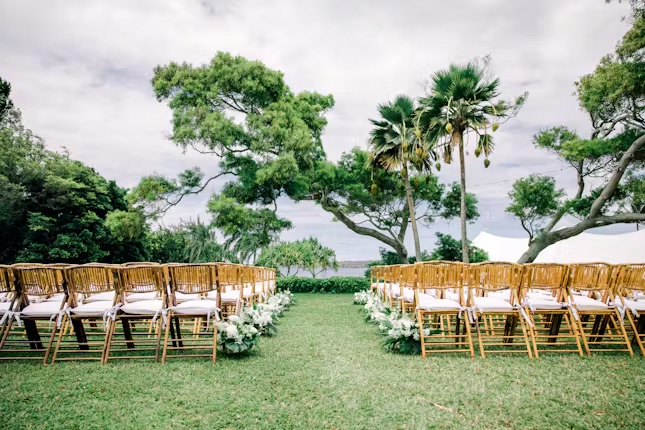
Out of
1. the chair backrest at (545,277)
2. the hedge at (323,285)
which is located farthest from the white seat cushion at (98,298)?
the hedge at (323,285)

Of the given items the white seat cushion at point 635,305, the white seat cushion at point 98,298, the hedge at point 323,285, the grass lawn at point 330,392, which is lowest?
the hedge at point 323,285

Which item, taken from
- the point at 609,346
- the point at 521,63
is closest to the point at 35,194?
the point at 521,63

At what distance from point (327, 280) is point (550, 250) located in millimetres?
14290

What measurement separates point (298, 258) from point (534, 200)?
11568 mm

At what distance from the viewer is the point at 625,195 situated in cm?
1781

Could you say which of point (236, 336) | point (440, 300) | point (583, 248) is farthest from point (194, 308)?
point (583, 248)

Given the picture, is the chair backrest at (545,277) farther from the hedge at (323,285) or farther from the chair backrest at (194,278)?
the hedge at (323,285)

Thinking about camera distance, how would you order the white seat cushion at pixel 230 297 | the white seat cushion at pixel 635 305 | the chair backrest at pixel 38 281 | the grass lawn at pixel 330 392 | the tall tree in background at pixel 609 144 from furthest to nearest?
the tall tree in background at pixel 609 144 < the white seat cushion at pixel 230 297 < the white seat cushion at pixel 635 305 < the chair backrest at pixel 38 281 < the grass lawn at pixel 330 392

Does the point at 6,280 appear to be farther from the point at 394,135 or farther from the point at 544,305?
the point at 394,135

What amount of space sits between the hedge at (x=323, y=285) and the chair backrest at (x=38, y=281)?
47.2ft

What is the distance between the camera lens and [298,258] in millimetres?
21828

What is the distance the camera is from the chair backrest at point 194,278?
5020 mm

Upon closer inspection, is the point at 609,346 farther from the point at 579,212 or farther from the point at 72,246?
the point at 72,246

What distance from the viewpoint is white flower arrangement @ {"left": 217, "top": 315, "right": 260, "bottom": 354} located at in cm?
507
